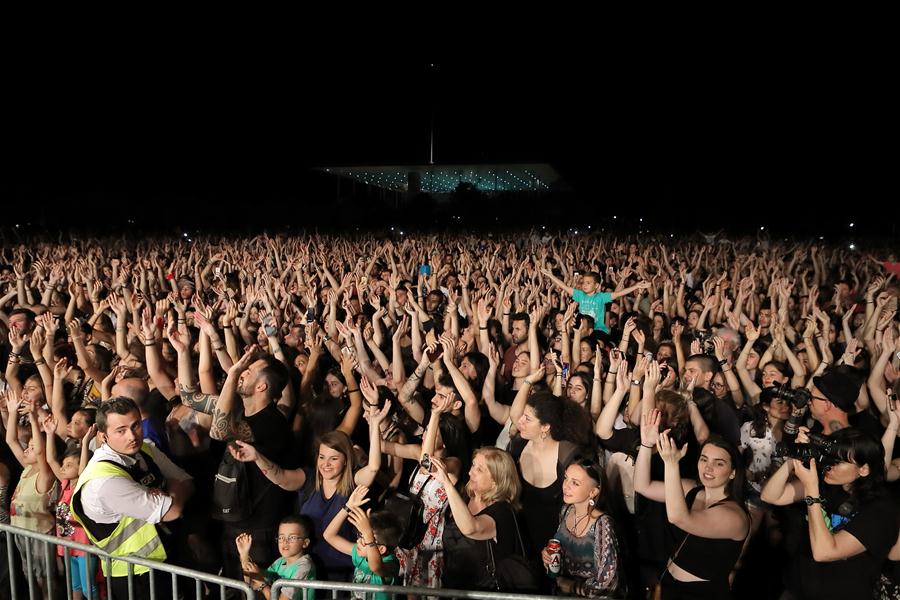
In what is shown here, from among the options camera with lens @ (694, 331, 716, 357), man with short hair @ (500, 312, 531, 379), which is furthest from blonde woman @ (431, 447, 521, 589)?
camera with lens @ (694, 331, 716, 357)

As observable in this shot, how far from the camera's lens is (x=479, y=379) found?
578 centimetres

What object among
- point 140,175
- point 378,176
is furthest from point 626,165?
point 140,175

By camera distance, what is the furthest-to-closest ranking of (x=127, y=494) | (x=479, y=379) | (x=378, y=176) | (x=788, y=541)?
(x=378, y=176) → (x=479, y=379) → (x=788, y=541) → (x=127, y=494)

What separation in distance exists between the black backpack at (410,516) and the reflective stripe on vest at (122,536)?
109cm

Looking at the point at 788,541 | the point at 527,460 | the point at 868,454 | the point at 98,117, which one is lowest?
the point at 788,541

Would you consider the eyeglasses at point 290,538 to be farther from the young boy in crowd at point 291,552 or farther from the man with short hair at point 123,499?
the man with short hair at point 123,499

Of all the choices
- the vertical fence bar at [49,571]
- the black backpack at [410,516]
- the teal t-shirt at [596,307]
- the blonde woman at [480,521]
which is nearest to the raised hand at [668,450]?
the blonde woman at [480,521]

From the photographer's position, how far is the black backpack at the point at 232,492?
145 inches

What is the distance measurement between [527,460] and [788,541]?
61.4 inches

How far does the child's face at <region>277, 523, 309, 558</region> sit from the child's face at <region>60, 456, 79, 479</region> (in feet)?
4.03

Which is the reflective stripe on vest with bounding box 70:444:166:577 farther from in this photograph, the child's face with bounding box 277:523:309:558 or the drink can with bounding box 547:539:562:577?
the drink can with bounding box 547:539:562:577

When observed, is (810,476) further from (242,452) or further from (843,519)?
(242,452)

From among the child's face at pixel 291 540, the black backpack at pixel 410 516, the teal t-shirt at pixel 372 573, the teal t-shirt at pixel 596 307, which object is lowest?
the teal t-shirt at pixel 372 573

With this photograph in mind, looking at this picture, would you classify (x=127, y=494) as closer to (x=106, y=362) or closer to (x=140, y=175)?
(x=106, y=362)
